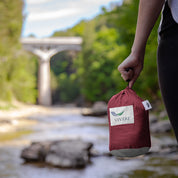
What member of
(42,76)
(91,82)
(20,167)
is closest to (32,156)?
(20,167)

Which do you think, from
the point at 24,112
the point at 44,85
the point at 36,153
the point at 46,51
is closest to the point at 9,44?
the point at 24,112

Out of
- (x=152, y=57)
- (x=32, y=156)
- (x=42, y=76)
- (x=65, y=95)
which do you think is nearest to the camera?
(x=32, y=156)

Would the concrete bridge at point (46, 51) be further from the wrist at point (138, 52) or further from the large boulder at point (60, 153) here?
the wrist at point (138, 52)

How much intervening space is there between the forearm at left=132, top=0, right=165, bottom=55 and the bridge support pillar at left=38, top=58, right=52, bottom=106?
33.8 meters

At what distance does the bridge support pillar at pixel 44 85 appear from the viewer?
34812mm

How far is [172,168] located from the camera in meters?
5.00

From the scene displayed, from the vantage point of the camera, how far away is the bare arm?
0.78 meters

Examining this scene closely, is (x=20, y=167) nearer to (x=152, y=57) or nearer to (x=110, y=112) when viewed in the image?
(x=110, y=112)

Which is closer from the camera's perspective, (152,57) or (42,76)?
(152,57)

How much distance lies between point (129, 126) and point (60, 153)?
4564 mm

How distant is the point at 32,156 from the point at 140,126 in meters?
4.90

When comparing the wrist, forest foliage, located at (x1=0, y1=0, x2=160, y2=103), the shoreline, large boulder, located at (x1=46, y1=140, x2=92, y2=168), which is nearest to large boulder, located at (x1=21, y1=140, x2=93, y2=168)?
large boulder, located at (x1=46, y1=140, x2=92, y2=168)

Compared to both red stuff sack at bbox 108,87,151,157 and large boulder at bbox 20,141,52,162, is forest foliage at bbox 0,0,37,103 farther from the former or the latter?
red stuff sack at bbox 108,87,151,157

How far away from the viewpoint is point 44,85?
116 ft
